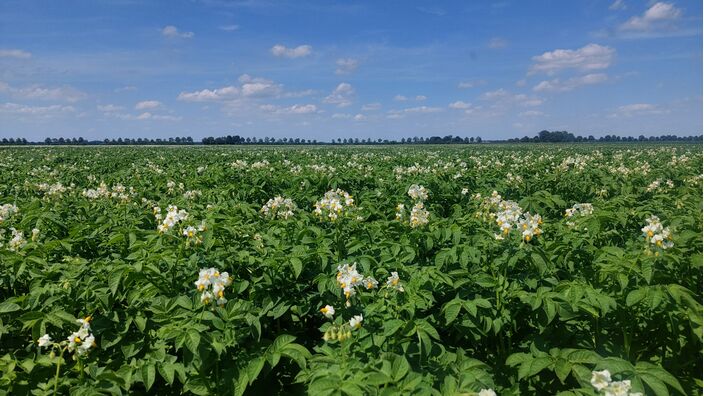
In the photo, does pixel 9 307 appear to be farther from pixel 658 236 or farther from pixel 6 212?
pixel 658 236

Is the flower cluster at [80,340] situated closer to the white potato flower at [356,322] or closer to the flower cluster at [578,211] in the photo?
the white potato flower at [356,322]

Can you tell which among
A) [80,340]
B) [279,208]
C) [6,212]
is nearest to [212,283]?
[80,340]

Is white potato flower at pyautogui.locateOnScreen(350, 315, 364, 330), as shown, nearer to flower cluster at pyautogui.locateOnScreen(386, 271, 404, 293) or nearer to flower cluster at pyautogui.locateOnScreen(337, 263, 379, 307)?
flower cluster at pyautogui.locateOnScreen(337, 263, 379, 307)

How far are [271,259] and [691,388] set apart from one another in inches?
119

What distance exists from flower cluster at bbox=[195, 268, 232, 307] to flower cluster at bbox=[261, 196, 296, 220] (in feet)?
8.86

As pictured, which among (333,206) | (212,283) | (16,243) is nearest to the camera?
(212,283)

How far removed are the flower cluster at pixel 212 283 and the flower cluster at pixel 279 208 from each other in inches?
106

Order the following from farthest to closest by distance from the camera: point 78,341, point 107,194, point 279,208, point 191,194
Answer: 1. point 107,194
2. point 191,194
3. point 279,208
4. point 78,341

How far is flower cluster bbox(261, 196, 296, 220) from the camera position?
5742 millimetres

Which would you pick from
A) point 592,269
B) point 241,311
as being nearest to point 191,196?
point 241,311

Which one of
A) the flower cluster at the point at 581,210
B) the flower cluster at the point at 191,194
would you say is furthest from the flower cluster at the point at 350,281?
the flower cluster at the point at 191,194

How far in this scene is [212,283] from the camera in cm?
303

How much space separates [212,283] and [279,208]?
297 cm

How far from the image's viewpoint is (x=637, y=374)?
7.61 ft
